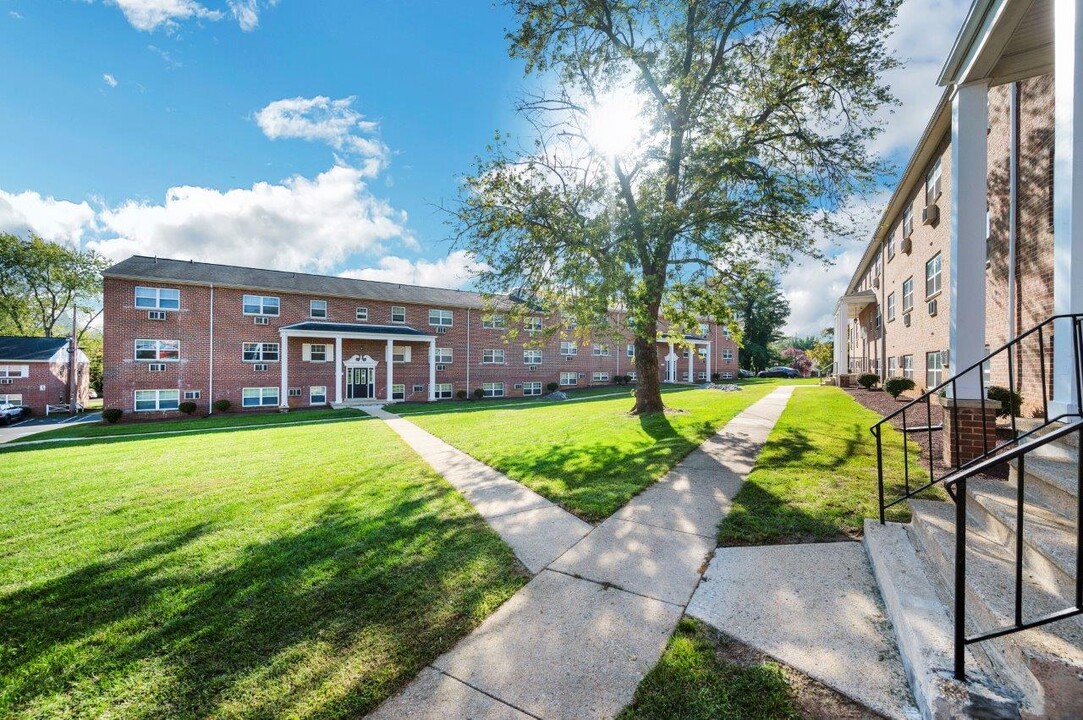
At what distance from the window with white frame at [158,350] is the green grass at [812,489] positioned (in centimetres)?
2775

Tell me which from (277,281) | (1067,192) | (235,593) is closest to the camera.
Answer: (235,593)

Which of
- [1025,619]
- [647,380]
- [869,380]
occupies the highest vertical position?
[647,380]

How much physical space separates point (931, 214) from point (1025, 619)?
15668 mm

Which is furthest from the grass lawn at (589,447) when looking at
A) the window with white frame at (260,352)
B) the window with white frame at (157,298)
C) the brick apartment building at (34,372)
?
the brick apartment building at (34,372)

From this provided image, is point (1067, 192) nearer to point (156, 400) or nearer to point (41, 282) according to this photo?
point (156, 400)

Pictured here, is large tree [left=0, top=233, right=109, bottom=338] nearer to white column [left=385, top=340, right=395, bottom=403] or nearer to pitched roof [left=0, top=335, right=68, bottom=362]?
pitched roof [left=0, top=335, right=68, bottom=362]

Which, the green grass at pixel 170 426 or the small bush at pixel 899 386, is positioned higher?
the small bush at pixel 899 386

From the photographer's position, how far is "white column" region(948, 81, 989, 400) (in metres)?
5.13

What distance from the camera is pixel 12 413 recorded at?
2598 centimetres

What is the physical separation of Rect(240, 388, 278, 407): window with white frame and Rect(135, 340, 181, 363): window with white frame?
363 centimetres

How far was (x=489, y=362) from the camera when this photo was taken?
31.5 metres

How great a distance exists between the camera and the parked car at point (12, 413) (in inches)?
979

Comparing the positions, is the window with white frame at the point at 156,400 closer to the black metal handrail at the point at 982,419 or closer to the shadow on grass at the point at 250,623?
the shadow on grass at the point at 250,623

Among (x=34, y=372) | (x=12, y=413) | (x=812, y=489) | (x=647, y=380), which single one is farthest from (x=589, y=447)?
(x=34, y=372)
